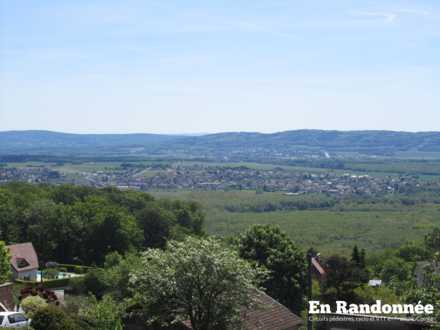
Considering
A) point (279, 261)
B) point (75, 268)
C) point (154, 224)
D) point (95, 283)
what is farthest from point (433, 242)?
point (95, 283)

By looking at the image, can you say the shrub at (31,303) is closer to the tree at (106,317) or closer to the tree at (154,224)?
the tree at (106,317)

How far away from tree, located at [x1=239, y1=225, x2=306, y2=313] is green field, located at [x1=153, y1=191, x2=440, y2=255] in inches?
1387

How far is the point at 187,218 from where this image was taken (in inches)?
3201

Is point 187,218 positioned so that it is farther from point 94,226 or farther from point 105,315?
point 105,315

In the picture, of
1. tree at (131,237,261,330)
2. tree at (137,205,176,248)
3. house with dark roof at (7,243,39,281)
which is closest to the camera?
tree at (131,237,261,330)

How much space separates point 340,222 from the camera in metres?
127

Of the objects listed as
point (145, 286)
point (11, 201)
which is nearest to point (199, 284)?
point (145, 286)

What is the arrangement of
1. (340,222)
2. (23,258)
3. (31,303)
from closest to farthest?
1. (31,303)
2. (23,258)
3. (340,222)

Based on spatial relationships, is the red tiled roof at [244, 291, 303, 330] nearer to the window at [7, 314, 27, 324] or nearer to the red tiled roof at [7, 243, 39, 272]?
the window at [7, 314, 27, 324]

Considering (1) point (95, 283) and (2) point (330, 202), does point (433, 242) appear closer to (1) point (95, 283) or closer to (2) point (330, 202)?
(1) point (95, 283)

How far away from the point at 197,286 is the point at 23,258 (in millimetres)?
37444

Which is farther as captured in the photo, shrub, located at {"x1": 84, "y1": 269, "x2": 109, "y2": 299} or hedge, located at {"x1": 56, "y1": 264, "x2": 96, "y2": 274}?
hedge, located at {"x1": 56, "y1": 264, "x2": 96, "y2": 274}

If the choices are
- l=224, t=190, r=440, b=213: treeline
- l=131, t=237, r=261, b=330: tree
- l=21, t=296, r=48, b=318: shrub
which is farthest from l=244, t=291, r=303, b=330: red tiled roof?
l=224, t=190, r=440, b=213: treeline

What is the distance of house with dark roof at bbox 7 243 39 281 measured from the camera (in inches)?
2194
